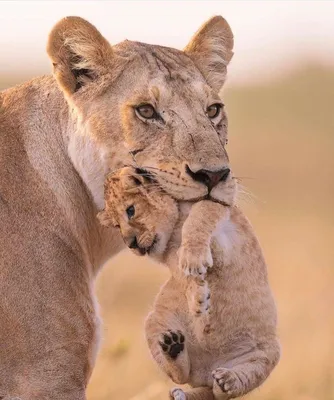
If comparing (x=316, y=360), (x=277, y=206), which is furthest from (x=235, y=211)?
(x=277, y=206)

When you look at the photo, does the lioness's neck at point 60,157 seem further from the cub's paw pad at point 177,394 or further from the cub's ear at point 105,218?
the cub's paw pad at point 177,394

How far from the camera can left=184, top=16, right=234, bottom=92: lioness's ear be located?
285 inches

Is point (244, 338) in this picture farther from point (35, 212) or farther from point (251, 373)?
point (35, 212)

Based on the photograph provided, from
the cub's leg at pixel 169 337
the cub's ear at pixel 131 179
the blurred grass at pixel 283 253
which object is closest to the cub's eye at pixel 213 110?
the blurred grass at pixel 283 253

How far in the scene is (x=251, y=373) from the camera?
658 cm

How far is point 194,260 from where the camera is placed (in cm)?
619

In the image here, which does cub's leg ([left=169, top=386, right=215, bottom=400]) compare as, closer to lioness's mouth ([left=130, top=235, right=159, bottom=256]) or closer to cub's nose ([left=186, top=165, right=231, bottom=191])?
lioness's mouth ([left=130, top=235, right=159, bottom=256])

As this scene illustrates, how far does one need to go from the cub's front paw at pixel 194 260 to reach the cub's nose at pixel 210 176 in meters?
0.27

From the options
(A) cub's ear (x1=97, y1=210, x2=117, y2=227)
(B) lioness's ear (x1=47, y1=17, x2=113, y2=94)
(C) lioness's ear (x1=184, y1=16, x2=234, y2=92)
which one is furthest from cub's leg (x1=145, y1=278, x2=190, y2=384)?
(C) lioness's ear (x1=184, y1=16, x2=234, y2=92)

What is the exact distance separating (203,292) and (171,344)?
0.35 m

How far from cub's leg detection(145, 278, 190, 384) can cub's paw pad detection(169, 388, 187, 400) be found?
118 millimetres

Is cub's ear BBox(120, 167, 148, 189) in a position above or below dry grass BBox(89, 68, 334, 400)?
above

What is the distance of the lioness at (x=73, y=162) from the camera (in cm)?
658

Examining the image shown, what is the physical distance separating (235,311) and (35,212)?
1.01 metres
